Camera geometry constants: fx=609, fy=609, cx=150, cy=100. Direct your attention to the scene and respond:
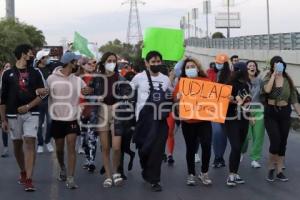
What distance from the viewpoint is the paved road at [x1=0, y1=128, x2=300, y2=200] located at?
755 cm

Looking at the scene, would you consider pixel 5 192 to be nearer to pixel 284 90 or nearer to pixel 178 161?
pixel 178 161

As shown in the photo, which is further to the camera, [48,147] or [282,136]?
[48,147]

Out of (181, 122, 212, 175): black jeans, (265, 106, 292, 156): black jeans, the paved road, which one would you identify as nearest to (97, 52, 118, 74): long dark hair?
(181, 122, 212, 175): black jeans

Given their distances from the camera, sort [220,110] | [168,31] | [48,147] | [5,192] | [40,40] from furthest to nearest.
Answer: [40,40]
[48,147]
[168,31]
[220,110]
[5,192]

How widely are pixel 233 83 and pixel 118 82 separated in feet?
5.19

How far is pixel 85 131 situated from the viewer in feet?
32.4

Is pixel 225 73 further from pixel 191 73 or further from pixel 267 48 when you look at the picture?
pixel 267 48

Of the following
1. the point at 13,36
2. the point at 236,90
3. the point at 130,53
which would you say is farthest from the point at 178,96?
the point at 130,53

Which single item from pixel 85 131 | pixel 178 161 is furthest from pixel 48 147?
pixel 178 161

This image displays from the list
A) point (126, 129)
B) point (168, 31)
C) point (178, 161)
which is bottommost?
point (178, 161)

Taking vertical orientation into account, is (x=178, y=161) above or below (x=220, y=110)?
below

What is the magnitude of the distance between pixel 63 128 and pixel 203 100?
1.95 meters

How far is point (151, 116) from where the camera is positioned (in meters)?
8.04

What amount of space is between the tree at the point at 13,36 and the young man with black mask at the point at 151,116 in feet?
41.1
